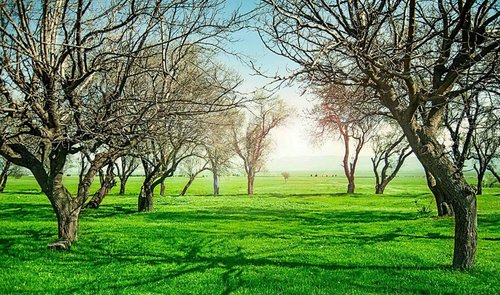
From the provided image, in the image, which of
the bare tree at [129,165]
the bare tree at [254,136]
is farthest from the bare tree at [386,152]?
the bare tree at [129,165]

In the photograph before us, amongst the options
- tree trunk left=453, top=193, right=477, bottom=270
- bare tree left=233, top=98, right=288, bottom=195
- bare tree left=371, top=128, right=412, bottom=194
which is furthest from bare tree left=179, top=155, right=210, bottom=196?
tree trunk left=453, top=193, right=477, bottom=270

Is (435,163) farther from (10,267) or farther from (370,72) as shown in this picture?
(10,267)

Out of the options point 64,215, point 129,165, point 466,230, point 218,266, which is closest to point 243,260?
point 218,266

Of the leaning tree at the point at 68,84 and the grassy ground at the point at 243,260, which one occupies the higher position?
the leaning tree at the point at 68,84

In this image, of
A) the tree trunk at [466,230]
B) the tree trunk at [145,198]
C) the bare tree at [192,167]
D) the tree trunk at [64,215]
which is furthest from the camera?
the bare tree at [192,167]

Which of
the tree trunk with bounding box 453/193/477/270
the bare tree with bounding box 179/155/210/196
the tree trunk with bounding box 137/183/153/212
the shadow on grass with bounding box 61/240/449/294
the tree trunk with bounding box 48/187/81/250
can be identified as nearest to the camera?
the shadow on grass with bounding box 61/240/449/294

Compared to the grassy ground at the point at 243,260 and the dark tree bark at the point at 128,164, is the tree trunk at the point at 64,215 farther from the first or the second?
the dark tree bark at the point at 128,164

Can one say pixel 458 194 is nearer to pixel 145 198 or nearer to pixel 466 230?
pixel 466 230

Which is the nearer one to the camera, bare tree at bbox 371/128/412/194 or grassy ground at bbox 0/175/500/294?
grassy ground at bbox 0/175/500/294

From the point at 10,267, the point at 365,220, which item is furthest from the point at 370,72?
the point at 365,220

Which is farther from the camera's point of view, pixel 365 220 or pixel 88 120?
pixel 365 220

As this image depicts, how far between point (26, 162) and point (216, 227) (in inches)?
300

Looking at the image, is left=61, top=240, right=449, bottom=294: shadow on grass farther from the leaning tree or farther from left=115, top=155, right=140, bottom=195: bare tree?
left=115, top=155, right=140, bottom=195: bare tree

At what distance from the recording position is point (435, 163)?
8.46 meters
